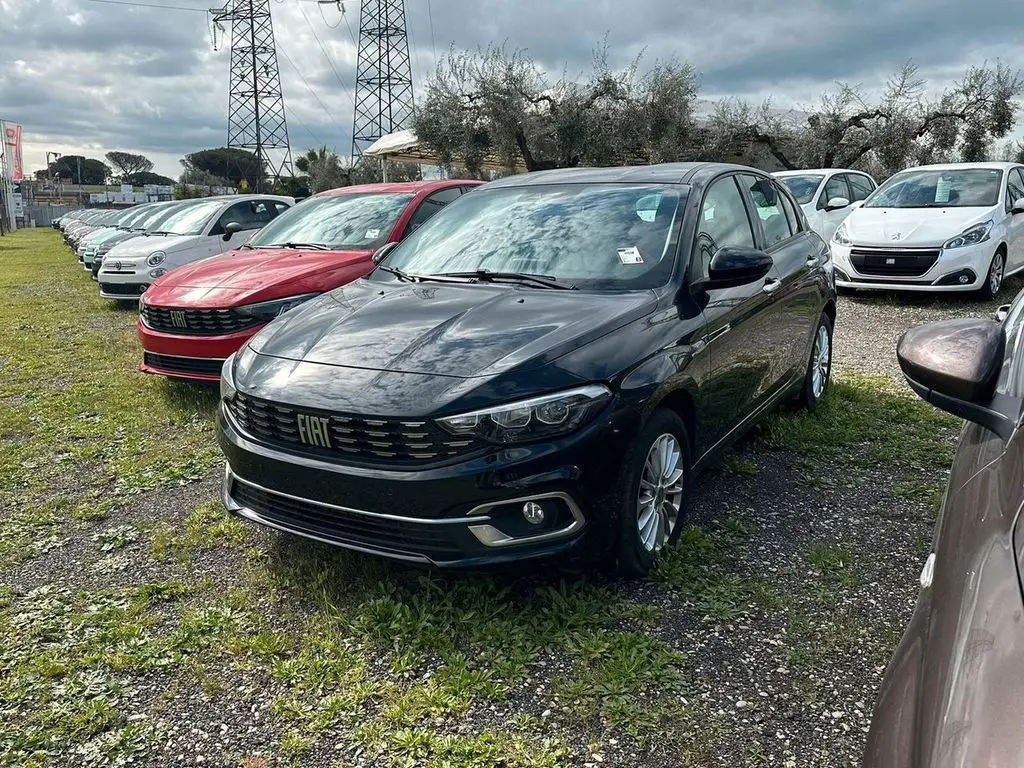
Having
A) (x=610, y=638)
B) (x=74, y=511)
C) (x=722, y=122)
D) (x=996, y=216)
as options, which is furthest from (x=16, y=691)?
(x=722, y=122)

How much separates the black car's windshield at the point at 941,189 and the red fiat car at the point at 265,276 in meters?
6.31

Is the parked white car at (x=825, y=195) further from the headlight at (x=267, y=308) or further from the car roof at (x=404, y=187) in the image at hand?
the headlight at (x=267, y=308)

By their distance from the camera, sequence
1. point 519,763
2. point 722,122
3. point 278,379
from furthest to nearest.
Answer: point 722,122 → point 278,379 → point 519,763

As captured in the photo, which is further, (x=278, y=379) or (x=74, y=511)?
(x=74, y=511)

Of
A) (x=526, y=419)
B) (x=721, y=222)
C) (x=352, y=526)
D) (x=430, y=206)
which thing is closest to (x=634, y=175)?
(x=721, y=222)

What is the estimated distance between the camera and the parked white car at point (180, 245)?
10906mm

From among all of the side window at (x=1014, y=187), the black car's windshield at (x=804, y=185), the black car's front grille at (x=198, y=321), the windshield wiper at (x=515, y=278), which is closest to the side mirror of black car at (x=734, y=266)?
the windshield wiper at (x=515, y=278)

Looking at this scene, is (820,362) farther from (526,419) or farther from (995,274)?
(995,274)

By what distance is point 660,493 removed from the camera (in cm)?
326

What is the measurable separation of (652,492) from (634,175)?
1855 mm

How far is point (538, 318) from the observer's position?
318cm

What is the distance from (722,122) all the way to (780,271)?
21.8 m

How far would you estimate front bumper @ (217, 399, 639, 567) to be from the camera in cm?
274

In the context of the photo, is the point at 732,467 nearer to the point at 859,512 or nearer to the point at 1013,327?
the point at 859,512
